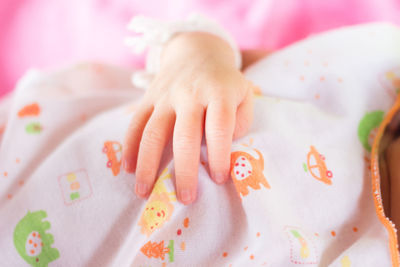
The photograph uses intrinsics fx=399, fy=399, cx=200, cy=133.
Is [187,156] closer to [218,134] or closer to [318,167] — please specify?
[218,134]

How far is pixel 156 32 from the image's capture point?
2.52 ft

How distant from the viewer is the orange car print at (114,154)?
592 millimetres

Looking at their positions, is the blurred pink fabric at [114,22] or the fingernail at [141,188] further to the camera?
the blurred pink fabric at [114,22]

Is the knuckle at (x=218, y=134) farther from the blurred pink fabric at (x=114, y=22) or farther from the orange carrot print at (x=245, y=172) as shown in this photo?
the blurred pink fabric at (x=114, y=22)

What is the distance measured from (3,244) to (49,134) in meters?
0.22

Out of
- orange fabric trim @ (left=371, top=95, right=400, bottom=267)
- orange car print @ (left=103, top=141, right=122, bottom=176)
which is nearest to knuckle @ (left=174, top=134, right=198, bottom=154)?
orange car print @ (left=103, top=141, right=122, bottom=176)

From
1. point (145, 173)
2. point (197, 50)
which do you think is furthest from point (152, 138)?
point (197, 50)

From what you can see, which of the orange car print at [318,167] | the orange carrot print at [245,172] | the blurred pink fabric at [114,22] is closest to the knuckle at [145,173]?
the orange carrot print at [245,172]

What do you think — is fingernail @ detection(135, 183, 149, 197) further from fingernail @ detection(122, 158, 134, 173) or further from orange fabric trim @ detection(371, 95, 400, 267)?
orange fabric trim @ detection(371, 95, 400, 267)

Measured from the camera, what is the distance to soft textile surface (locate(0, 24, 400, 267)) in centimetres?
53

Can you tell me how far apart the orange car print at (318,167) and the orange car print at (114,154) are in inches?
11.2

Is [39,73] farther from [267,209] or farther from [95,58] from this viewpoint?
[267,209]

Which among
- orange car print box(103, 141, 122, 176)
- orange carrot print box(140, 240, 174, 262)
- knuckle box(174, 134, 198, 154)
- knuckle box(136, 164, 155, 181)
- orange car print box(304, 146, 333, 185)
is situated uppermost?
knuckle box(174, 134, 198, 154)

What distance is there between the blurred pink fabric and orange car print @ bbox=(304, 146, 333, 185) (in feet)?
1.67
